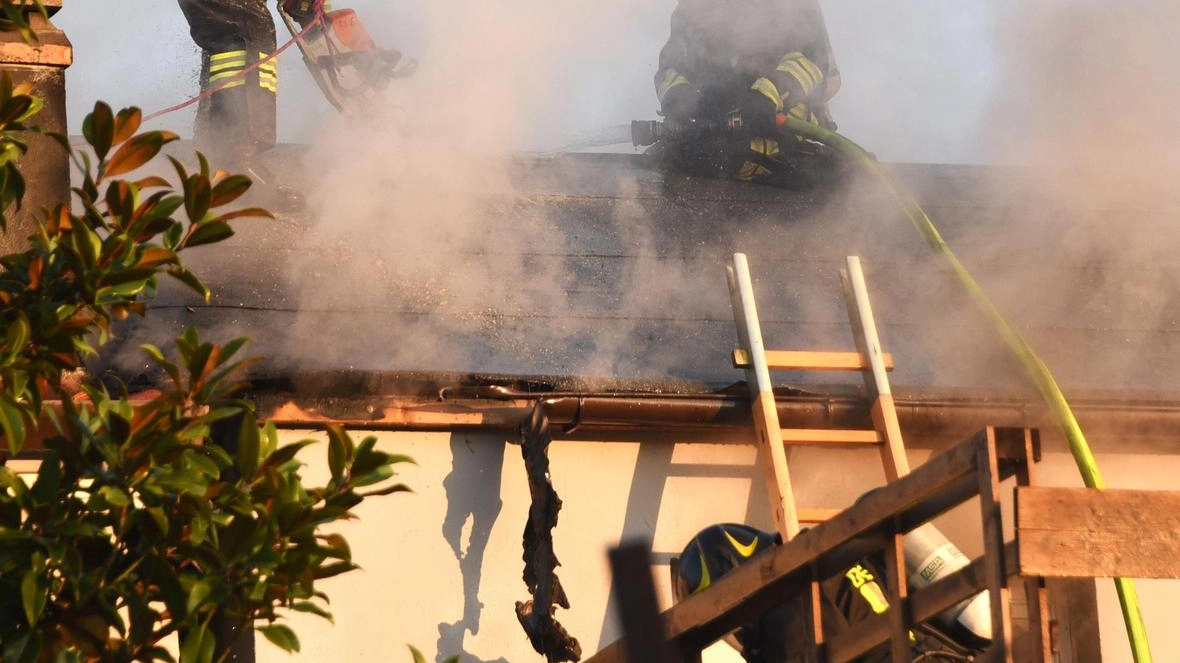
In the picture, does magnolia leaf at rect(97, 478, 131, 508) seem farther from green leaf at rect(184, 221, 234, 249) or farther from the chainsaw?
the chainsaw

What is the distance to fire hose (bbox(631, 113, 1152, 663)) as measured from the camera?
3932mm

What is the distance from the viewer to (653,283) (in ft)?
18.8

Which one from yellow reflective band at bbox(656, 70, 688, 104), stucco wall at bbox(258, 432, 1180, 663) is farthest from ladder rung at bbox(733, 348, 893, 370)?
yellow reflective band at bbox(656, 70, 688, 104)

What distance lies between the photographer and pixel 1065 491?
253 cm

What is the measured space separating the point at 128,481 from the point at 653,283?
12.2 feet

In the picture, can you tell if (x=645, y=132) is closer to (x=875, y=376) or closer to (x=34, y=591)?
(x=875, y=376)

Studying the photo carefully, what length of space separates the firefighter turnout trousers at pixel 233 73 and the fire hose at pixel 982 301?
6.22ft

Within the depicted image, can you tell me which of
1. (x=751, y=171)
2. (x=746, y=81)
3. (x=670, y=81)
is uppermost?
(x=670, y=81)

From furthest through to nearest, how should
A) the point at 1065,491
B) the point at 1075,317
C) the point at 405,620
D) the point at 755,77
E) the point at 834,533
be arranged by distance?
the point at 755,77, the point at 1075,317, the point at 405,620, the point at 834,533, the point at 1065,491

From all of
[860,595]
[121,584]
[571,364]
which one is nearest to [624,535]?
[571,364]

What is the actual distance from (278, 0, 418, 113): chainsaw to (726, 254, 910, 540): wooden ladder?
2.52 metres

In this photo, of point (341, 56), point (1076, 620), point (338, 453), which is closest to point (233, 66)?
point (341, 56)

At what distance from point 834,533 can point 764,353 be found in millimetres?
1880

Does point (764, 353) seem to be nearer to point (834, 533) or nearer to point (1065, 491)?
point (834, 533)
